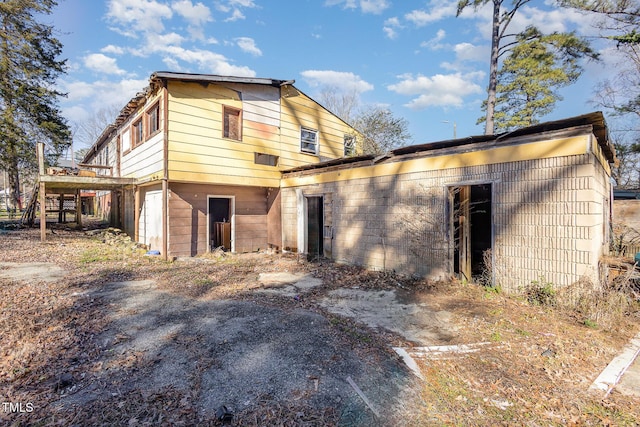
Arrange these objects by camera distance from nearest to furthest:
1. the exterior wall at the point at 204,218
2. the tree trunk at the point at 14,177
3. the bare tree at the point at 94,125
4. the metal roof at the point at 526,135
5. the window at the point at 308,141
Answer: the metal roof at the point at 526,135, the exterior wall at the point at 204,218, the window at the point at 308,141, the tree trunk at the point at 14,177, the bare tree at the point at 94,125

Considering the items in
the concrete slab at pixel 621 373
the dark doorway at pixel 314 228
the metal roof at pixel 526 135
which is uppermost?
the metal roof at pixel 526 135

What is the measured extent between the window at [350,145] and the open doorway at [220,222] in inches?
228

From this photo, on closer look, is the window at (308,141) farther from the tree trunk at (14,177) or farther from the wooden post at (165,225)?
the tree trunk at (14,177)

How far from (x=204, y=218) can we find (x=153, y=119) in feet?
11.2

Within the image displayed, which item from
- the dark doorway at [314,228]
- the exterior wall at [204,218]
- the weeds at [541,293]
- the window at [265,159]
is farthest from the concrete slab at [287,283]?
the window at [265,159]

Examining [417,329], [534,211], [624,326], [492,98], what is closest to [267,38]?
[492,98]

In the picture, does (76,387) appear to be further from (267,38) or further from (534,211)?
(267,38)

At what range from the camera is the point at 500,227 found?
209 inches

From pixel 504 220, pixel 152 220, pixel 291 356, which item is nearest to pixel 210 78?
pixel 152 220

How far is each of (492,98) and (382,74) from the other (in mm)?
5480

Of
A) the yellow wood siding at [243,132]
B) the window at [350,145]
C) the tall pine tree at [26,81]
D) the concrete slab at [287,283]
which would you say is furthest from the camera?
the tall pine tree at [26,81]

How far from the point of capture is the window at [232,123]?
9070mm

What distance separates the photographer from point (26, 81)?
16406 millimetres

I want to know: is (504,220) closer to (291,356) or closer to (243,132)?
(291,356)
